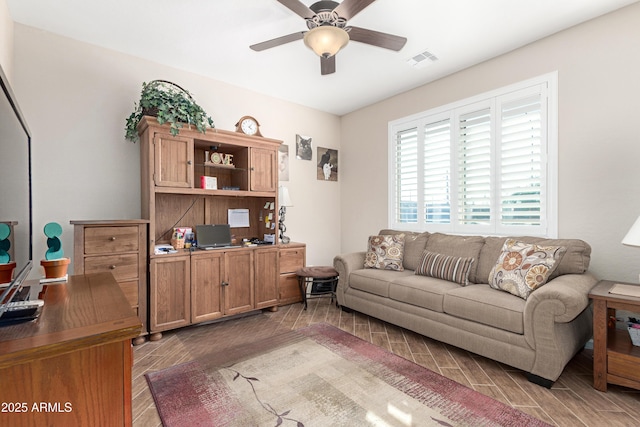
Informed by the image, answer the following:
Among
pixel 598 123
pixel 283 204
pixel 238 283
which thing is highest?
pixel 598 123

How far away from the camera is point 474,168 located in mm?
3457

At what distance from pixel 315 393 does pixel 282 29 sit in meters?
3.01

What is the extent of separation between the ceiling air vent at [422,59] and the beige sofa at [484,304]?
76.7 inches

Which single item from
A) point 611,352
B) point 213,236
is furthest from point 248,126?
point 611,352

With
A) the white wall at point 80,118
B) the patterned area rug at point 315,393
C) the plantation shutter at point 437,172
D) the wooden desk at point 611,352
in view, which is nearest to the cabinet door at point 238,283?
the patterned area rug at point 315,393

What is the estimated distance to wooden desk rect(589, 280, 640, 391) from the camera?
1.91 meters

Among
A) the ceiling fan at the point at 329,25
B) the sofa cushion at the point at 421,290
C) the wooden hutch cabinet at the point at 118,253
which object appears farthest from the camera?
the sofa cushion at the point at 421,290

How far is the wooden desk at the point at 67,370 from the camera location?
2.74ft

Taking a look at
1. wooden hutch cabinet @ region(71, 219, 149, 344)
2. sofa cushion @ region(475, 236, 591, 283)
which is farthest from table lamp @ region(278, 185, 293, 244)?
sofa cushion @ region(475, 236, 591, 283)

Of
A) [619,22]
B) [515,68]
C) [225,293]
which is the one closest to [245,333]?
[225,293]

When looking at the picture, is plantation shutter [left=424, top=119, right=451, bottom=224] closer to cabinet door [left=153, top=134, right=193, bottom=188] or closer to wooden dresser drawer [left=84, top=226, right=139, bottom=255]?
cabinet door [left=153, top=134, right=193, bottom=188]

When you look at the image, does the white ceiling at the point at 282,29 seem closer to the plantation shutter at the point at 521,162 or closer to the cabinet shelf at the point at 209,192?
the plantation shutter at the point at 521,162

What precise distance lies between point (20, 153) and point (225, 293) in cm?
217

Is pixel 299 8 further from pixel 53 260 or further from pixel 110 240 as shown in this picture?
pixel 110 240
